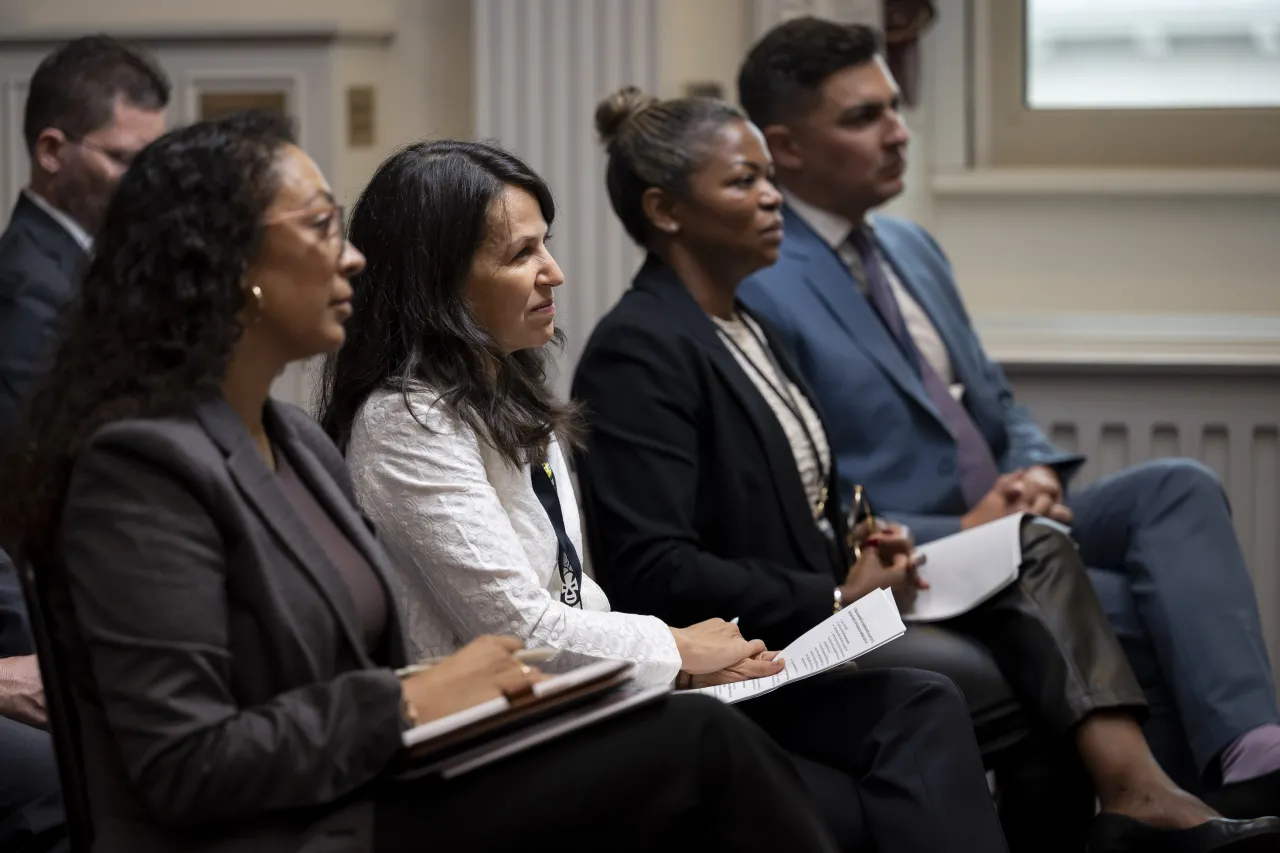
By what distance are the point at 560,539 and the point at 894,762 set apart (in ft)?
1.45

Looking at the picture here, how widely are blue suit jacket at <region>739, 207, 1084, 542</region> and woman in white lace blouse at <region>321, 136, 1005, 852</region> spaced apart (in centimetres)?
75

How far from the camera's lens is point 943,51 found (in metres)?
3.70

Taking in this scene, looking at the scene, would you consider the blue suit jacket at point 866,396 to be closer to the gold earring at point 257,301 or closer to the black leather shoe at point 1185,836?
the black leather shoe at point 1185,836

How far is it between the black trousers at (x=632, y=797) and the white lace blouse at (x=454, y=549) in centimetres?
30

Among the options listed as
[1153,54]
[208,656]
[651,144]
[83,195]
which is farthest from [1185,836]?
[1153,54]

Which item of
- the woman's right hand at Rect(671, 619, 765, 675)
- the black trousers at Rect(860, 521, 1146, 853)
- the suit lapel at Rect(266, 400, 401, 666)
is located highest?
the suit lapel at Rect(266, 400, 401, 666)

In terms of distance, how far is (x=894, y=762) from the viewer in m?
1.79

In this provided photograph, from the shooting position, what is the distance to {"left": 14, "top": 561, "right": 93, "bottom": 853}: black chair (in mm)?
1312

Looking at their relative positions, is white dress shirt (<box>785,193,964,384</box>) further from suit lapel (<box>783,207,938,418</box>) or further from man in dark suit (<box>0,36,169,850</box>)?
man in dark suit (<box>0,36,169,850</box>)

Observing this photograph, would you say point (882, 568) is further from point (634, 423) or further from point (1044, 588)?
point (634, 423)

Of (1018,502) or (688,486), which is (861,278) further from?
(688,486)

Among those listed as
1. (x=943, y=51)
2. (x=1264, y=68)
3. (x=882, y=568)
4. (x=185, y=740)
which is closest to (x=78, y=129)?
(x=882, y=568)

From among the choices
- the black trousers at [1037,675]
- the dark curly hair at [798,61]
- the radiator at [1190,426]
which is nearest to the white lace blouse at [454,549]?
the black trousers at [1037,675]

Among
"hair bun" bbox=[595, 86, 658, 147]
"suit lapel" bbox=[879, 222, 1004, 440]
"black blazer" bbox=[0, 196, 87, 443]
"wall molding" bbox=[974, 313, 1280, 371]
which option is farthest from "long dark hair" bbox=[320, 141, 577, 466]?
"wall molding" bbox=[974, 313, 1280, 371]
